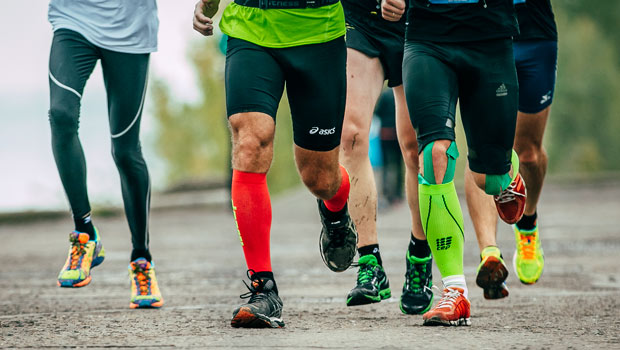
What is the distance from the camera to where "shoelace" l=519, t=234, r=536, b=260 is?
685 centimetres

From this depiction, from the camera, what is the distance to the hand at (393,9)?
188 inches

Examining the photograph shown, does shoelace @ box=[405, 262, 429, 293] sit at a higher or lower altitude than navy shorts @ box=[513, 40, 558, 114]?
lower

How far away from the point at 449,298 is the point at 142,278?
2.01 metres

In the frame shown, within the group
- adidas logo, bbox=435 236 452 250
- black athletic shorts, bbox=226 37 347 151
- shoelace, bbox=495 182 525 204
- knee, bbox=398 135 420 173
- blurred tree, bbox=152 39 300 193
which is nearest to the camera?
black athletic shorts, bbox=226 37 347 151

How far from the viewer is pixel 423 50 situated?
4773mm

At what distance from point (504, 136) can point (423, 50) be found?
571mm

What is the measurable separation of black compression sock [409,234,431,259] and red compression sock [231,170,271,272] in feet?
3.85

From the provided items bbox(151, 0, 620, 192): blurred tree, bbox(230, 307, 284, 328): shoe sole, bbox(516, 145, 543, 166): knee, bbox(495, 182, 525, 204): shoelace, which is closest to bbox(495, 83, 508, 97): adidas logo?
bbox(495, 182, 525, 204): shoelace

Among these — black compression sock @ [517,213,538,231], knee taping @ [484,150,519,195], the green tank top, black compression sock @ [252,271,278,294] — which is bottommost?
black compression sock @ [252,271,278,294]

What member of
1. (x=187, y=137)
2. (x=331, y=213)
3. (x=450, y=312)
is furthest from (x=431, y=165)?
(x=187, y=137)

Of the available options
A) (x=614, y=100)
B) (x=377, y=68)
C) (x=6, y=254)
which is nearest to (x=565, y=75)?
(x=614, y=100)

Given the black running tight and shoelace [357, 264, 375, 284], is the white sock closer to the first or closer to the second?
shoelace [357, 264, 375, 284]

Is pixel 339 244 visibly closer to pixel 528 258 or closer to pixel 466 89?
pixel 466 89

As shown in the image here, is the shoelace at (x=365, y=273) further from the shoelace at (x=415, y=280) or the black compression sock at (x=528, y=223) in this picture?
the black compression sock at (x=528, y=223)
